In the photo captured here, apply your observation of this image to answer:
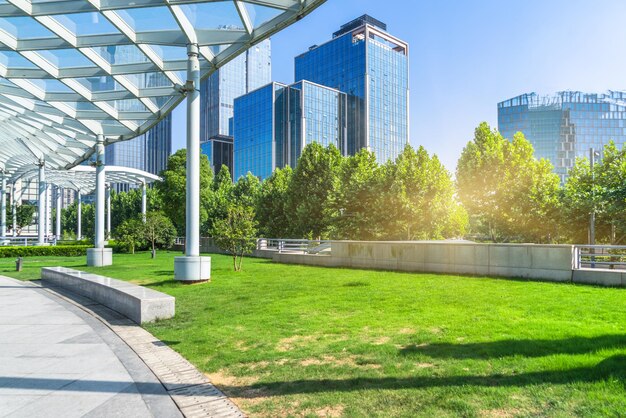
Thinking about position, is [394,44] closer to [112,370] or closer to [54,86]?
[54,86]

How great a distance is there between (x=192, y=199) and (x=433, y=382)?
11.6 m

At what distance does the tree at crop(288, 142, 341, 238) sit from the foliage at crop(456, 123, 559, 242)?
11.4 meters

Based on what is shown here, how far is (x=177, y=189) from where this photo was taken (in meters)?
43.6

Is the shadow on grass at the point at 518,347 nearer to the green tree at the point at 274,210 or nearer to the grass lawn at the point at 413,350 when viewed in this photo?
the grass lawn at the point at 413,350

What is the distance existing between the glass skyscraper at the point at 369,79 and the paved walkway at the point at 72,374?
118173 mm

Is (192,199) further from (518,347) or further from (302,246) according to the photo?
(302,246)

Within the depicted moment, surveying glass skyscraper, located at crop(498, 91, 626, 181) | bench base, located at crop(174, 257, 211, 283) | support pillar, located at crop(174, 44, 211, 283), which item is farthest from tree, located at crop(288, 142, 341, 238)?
glass skyscraper, located at crop(498, 91, 626, 181)

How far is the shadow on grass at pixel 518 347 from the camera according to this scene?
18.5 ft

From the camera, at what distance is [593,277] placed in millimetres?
12461

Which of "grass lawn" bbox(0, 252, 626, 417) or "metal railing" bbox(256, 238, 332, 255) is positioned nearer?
"grass lawn" bbox(0, 252, 626, 417)

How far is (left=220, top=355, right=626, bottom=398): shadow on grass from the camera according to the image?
4668 millimetres

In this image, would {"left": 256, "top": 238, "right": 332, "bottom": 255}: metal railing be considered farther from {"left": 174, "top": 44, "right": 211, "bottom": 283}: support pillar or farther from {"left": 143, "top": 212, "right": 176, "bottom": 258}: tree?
{"left": 174, "top": 44, "right": 211, "bottom": 283}: support pillar

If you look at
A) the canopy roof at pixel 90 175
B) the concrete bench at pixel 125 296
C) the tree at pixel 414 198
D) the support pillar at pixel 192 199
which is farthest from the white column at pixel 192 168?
the canopy roof at pixel 90 175

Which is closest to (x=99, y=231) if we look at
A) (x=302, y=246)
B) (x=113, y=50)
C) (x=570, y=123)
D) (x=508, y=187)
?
(x=113, y=50)
